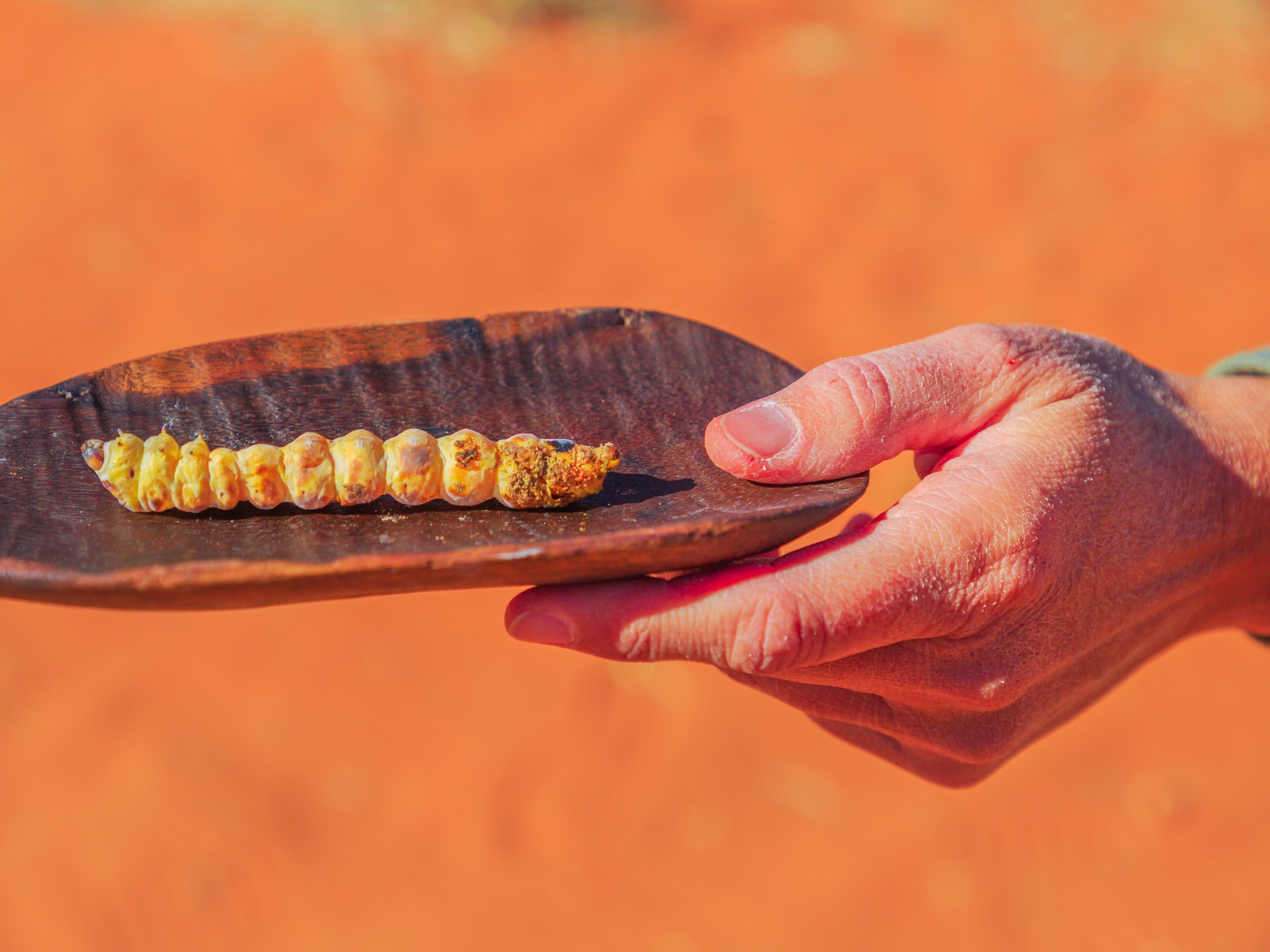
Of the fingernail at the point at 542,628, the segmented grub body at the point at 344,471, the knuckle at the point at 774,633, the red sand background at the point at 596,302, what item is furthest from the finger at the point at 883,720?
the red sand background at the point at 596,302

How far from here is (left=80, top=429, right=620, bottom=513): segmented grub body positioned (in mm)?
2148

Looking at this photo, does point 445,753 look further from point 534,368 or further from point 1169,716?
point 1169,716

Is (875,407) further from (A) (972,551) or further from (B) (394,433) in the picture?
(B) (394,433)

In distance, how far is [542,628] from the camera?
2014 mm

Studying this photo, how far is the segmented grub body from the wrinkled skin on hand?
0.30 metres

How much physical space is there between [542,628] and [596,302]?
486 cm

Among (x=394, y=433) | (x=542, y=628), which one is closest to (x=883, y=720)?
(x=542, y=628)

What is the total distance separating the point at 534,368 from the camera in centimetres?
274

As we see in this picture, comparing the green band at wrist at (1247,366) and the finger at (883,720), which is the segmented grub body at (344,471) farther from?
the green band at wrist at (1247,366)

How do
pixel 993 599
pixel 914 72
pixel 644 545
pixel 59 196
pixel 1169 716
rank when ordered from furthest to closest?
pixel 914 72
pixel 59 196
pixel 1169 716
pixel 993 599
pixel 644 545

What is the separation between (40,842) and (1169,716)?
5797 millimetres

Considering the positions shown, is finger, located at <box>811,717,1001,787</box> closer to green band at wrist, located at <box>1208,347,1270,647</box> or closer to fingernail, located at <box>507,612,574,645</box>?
fingernail, located at <box>507,612,574,645</box>

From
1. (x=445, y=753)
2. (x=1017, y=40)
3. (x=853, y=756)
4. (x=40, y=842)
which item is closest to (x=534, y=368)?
(x=445, y=753)

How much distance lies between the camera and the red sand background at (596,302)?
4.61 m
